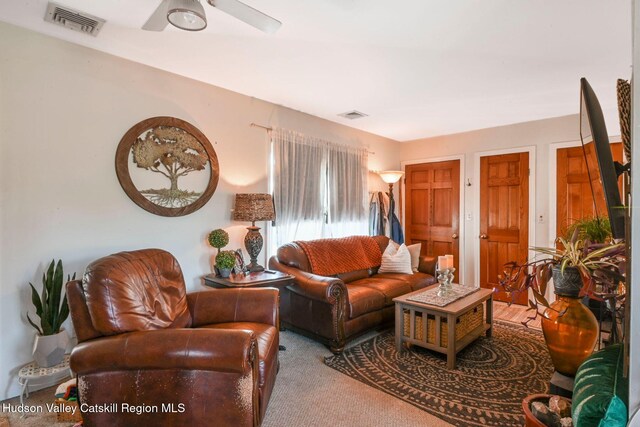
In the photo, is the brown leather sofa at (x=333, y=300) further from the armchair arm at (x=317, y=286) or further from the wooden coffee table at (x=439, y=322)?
the wooden coffee table at (x=439, y=322)

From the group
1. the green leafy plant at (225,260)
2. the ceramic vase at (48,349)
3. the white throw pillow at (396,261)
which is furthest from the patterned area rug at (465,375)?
the ceramic vase at (48,349)

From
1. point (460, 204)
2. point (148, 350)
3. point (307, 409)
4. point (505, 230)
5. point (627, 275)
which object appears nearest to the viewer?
point (627, 275)

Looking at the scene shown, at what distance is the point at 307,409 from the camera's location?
2.02 metres

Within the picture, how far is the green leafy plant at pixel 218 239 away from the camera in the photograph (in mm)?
2939

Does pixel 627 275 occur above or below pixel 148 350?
above

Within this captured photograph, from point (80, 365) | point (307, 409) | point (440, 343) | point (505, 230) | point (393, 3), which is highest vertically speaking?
→ point (393, 3)

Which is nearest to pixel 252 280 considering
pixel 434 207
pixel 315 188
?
pixel 315 188

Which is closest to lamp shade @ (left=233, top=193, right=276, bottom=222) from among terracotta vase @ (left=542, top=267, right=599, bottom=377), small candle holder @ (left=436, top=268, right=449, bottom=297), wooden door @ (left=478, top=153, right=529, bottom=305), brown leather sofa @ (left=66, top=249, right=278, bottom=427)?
brown leather sofa @ (left=66, top=249, right=278, bottom=427)

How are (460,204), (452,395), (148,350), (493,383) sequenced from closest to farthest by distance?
(148,350) < (452,395) < (493,383) < (460,204)

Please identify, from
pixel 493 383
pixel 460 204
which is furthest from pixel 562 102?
pixel 493 383

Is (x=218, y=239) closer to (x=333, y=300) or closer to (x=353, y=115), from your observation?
(x=333, y=300)

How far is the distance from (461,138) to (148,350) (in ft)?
15.6

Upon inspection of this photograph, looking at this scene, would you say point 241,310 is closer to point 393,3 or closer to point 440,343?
point 440,343

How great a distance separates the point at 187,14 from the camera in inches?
62.1
